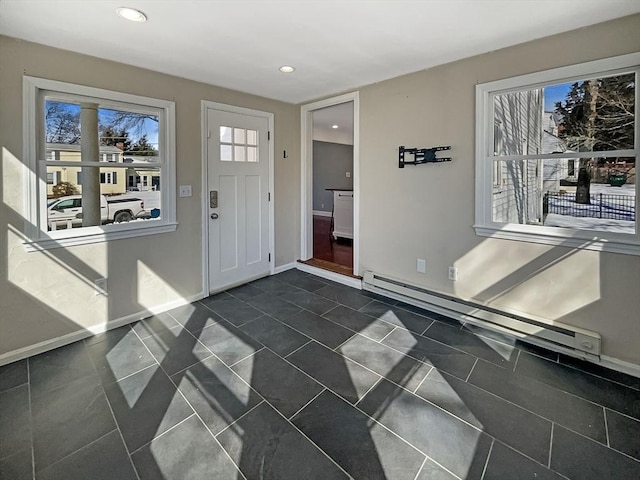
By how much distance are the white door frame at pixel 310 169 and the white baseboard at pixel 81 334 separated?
189cm

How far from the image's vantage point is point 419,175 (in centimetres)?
331

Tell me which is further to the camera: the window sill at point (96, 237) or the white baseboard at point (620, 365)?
the window sill at point (96, 237)

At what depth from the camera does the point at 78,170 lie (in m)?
2.72

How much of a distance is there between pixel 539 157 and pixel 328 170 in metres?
7.16

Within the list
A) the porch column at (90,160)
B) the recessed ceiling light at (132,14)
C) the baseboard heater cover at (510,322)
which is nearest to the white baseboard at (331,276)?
the baseboard heater cover at (510,322)

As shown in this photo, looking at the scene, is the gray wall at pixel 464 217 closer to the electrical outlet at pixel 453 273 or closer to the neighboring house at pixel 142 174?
the electrical outlet at pixel 453 273

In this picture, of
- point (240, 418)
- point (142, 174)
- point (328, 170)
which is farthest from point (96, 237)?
point (328, 170)

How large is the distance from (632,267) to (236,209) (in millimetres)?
3596

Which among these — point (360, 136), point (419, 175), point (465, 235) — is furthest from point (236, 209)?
point (465, 235)

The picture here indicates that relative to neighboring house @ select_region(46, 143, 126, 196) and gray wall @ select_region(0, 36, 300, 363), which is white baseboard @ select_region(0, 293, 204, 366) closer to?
gray wall @ select_region(0, 36, 300, 363)

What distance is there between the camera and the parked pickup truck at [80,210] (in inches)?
104

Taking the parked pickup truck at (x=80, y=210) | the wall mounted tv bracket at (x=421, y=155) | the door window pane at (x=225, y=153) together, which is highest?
the door window pane at (x=225, y=153)

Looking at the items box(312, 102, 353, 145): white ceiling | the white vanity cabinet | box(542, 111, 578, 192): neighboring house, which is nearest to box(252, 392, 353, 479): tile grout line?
box(542, 111, 578, 192): neighboring house

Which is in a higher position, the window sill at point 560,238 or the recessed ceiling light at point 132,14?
the recessed ceiling light at point 132,14
